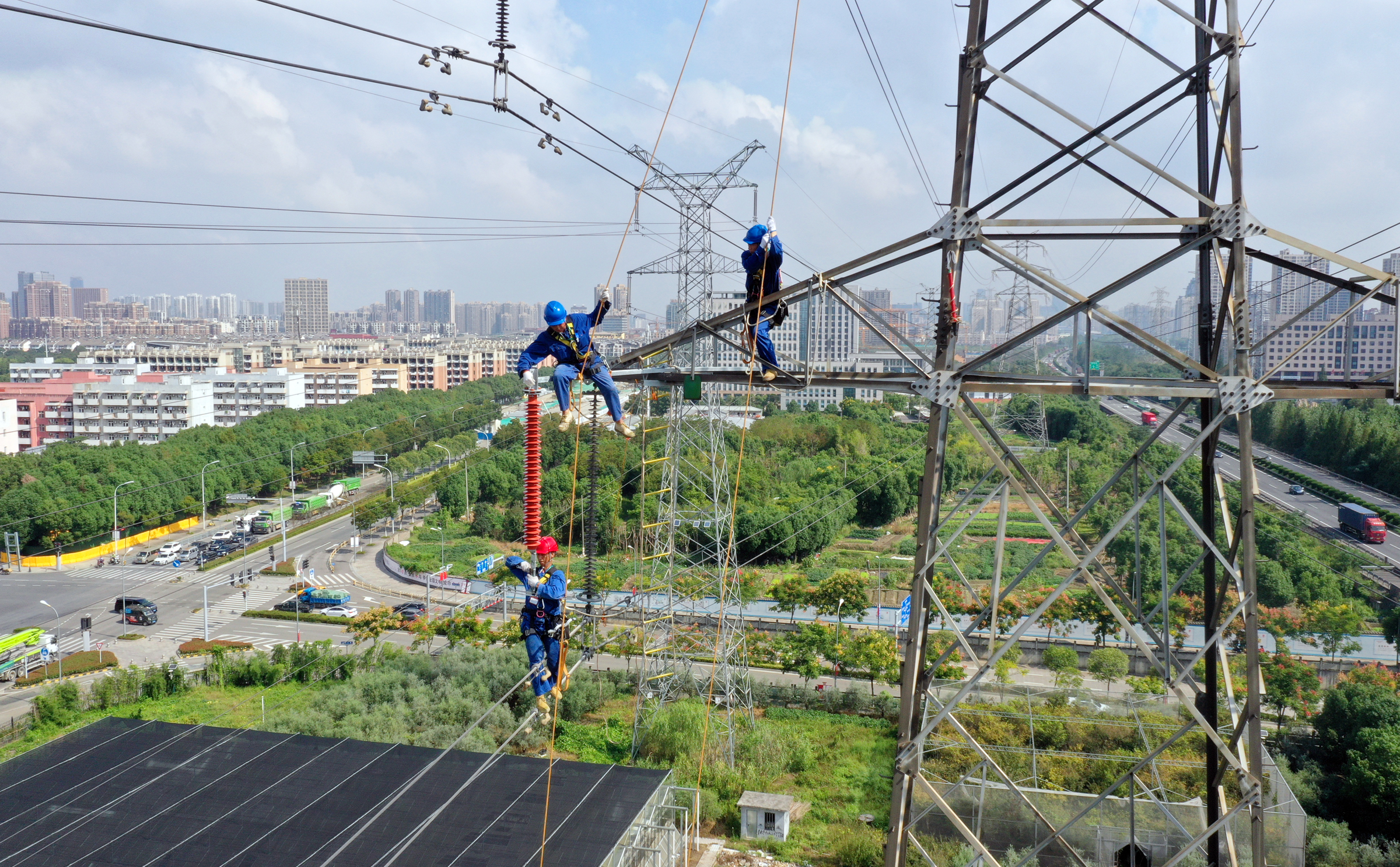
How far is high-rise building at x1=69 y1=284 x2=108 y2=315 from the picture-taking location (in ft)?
607

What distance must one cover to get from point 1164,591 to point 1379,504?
33363mm

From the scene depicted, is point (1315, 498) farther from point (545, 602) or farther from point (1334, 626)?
point (545, 602)

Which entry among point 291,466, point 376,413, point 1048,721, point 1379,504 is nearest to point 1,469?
point 291,466

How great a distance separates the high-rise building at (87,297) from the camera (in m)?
185

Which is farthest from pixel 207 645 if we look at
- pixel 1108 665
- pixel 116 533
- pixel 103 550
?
pixel 1108 665

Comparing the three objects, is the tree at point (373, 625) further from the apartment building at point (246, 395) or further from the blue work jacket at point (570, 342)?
the apartment building at point (246, 395)

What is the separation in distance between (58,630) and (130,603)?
Result: 1.97 m

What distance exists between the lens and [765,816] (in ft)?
41.7

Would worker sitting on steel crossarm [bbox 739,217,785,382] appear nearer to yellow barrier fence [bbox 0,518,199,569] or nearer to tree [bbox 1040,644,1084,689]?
tree [bbox 1040,644,1084,689]

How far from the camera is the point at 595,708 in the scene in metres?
17.6

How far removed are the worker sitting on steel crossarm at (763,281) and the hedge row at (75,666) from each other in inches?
888

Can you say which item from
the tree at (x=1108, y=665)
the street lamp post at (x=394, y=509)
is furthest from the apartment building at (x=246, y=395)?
the tree at (x=1108, y=665)

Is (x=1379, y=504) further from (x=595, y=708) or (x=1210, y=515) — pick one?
(x=1210, y=515)

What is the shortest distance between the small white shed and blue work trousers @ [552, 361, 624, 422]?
28.8 ft
